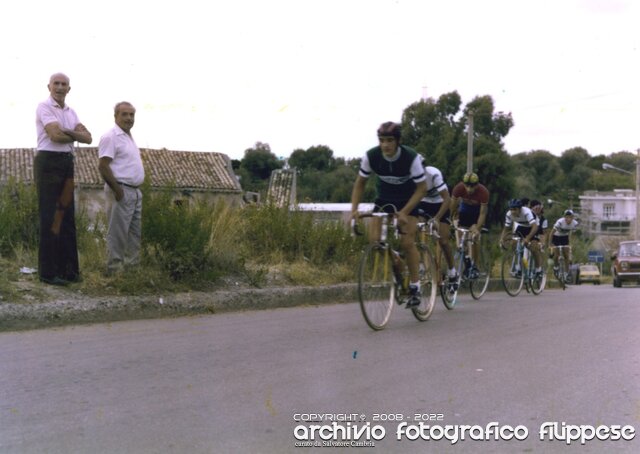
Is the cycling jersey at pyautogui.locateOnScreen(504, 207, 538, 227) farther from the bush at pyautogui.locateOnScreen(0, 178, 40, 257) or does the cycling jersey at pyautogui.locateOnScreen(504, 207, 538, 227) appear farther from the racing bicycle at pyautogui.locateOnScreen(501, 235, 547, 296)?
the bush at pyautogui.locateOnScreen(0, 178, 40, 257)

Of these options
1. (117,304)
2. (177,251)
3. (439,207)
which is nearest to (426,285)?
(439,207)

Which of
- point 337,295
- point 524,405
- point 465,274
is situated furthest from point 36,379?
point 465,274

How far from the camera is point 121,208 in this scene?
8711 millimetres

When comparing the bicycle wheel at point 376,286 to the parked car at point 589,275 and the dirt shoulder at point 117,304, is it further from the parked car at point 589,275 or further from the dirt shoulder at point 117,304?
the parked car at point 589,275

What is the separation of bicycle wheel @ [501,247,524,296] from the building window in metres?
97.3

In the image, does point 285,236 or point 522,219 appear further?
point 522,219

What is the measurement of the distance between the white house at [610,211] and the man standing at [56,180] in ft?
307

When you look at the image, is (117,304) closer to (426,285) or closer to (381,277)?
(381,277)

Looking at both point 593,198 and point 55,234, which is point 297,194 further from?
point 593,198

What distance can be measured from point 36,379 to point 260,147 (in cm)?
5943

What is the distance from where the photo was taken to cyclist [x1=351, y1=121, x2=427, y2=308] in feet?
24.7

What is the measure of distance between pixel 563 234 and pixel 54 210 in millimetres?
14287

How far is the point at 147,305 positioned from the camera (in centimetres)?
855

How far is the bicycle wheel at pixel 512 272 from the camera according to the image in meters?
14.0
